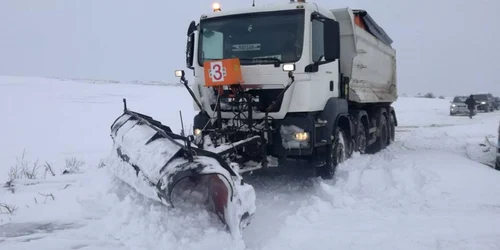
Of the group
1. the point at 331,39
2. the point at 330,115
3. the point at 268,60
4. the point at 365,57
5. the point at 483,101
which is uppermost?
the point at 331,39

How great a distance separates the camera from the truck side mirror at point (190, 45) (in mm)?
7695

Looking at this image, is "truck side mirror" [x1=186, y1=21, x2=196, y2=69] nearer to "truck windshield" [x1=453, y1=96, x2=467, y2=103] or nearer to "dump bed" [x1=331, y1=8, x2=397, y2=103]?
"dump bed" [x1=331, y1=8, x2=397, y2=103]

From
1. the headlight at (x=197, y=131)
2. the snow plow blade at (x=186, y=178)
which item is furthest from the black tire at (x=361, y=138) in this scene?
the snow plow blade at (x=186, y=178)

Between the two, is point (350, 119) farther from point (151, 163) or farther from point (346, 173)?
point (151, 163)

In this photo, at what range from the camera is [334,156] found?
7723mm

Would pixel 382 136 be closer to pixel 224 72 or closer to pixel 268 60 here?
pixel 268 60

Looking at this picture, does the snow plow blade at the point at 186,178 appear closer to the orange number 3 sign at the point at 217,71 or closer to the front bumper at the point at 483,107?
the orange number 3 sign at the point at 217,71

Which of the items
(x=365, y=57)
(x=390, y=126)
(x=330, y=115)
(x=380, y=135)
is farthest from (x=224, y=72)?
(x=390, y=126)

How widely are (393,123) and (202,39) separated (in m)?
8.58

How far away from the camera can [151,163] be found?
4.87 meters

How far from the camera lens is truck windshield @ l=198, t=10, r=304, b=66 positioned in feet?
22.5

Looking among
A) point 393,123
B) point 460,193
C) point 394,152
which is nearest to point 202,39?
point 460,193

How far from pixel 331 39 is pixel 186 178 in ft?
11.3

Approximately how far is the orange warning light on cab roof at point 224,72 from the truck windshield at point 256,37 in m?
0.41
